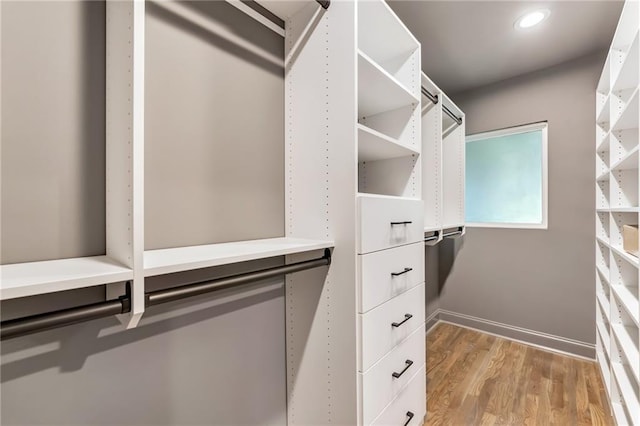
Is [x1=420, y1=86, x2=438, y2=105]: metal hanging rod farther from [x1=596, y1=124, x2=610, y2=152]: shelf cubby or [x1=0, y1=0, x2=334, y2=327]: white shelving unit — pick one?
[x1=0, y1=0, x2=334, y2=327]: white shelving unit

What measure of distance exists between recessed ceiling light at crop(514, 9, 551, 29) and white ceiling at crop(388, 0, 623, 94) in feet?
0.11

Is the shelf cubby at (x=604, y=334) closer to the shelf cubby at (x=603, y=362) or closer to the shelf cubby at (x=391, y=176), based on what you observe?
the shelf cubby at (x=603, y=362)

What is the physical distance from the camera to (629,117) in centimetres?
146

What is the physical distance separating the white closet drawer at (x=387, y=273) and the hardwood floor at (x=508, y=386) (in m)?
0.95

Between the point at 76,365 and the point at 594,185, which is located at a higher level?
the point at 594,185

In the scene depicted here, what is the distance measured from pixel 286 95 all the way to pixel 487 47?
1.84m

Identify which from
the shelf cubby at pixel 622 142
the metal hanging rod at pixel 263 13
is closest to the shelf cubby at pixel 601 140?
the shelf cubby at pixel 622 142

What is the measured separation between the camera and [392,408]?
4.29 feet

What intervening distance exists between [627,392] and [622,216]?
0.95 m

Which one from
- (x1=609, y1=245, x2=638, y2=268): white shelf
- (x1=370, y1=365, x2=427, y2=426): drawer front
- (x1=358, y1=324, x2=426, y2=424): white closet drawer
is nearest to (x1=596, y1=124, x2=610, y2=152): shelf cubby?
(x1=609, y1=245, x2=638, y2=268): white shelf

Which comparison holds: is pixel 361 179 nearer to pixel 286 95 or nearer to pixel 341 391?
pixel 286 95

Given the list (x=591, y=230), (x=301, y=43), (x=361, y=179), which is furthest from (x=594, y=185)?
(x=301, y=43)

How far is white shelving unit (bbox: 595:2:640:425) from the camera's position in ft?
4.43

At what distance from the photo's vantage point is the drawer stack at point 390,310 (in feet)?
3.69
